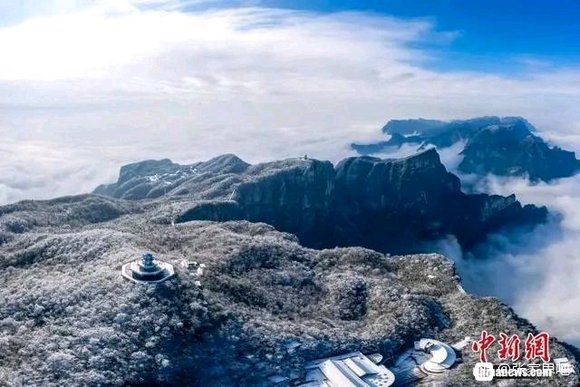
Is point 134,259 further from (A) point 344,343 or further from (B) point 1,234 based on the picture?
(B) point 1,234

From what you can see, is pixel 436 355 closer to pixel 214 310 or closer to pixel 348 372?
pixel 348 372

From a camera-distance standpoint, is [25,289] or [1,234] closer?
[25,289]

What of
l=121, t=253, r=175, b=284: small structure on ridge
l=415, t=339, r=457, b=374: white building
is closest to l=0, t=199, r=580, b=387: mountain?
l=121, t=253, r=175, b=284: small structure on ridge

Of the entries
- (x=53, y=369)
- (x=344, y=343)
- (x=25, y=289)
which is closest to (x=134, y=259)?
(x=25, y=289)

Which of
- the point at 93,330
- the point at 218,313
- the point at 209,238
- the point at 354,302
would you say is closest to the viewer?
the point at 93,330

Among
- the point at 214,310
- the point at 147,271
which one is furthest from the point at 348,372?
the point at 147,271

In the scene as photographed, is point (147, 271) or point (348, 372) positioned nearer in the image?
point (348, 372)

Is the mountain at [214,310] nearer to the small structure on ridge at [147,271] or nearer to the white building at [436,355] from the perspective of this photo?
the small structure on ridge at [147,271]
